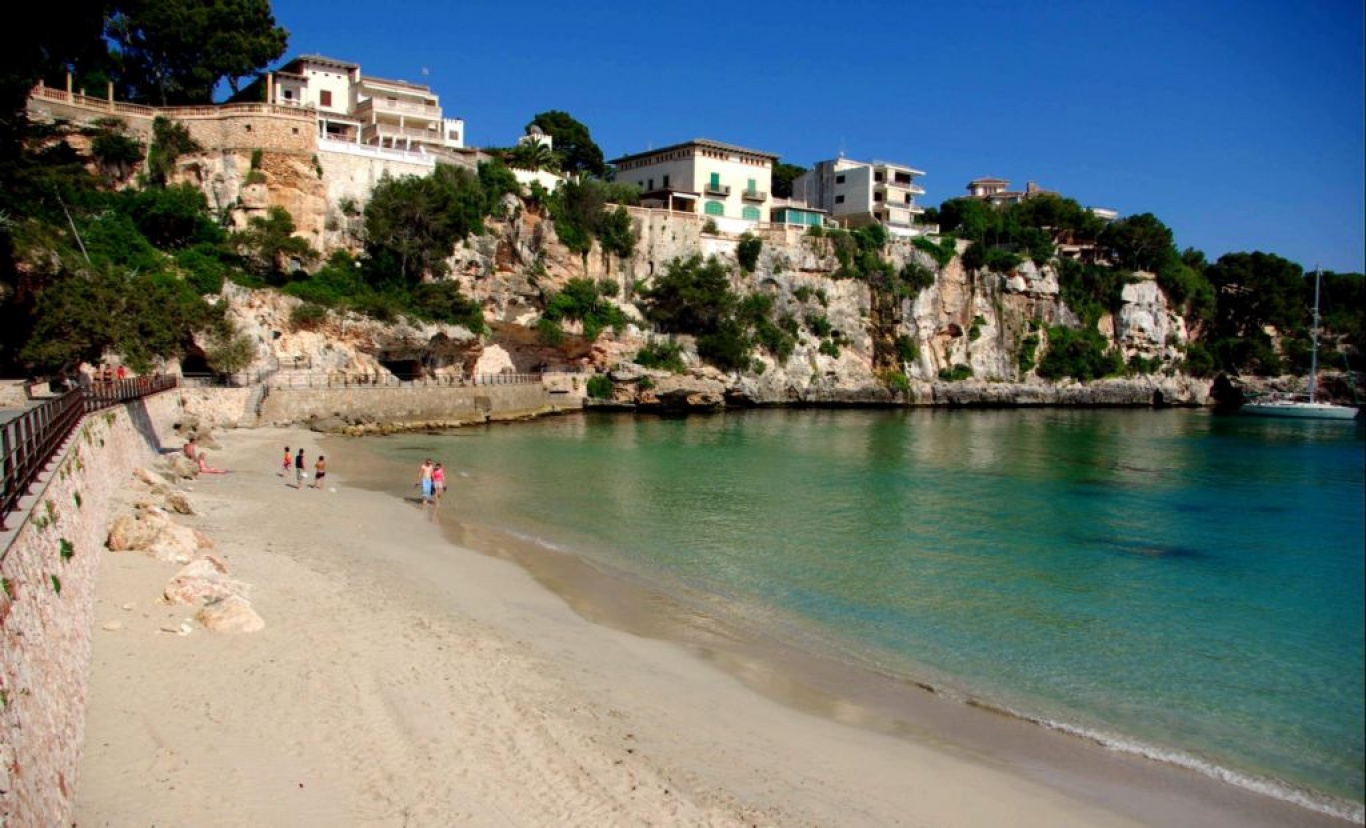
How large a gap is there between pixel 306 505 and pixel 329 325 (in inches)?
896

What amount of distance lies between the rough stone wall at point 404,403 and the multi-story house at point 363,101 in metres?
17.1

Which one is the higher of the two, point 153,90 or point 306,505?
point 153,90

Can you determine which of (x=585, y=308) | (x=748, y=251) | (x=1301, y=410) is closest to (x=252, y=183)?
(x=585, y=308)

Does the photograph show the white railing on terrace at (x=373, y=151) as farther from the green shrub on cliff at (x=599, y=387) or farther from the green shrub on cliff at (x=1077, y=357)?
the green shrub on cliff at (x=1077, y=357)

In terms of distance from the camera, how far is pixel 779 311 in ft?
202

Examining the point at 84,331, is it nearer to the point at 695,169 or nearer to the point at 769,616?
the point at 769,616

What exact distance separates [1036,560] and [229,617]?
620 inches

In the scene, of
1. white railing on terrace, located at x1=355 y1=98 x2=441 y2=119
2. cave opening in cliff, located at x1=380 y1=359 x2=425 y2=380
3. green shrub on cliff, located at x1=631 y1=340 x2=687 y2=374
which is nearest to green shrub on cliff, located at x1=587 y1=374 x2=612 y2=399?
green shrub on cliff, located at x1=631 y1=340 x2=687 y2=374

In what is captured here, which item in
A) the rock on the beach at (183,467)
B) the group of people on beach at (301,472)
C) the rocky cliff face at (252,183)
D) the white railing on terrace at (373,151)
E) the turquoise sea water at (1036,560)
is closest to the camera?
the turquoise sea water at (1036,560)

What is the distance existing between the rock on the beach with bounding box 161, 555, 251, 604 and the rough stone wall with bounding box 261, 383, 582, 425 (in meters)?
25.9

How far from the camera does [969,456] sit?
3638 cm

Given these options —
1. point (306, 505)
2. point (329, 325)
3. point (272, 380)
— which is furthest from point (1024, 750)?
point (329, 325)

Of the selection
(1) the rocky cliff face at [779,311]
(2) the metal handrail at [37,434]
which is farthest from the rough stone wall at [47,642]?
(1) the rocky cliff face at [779,311]

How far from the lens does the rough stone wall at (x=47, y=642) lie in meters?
5.57
